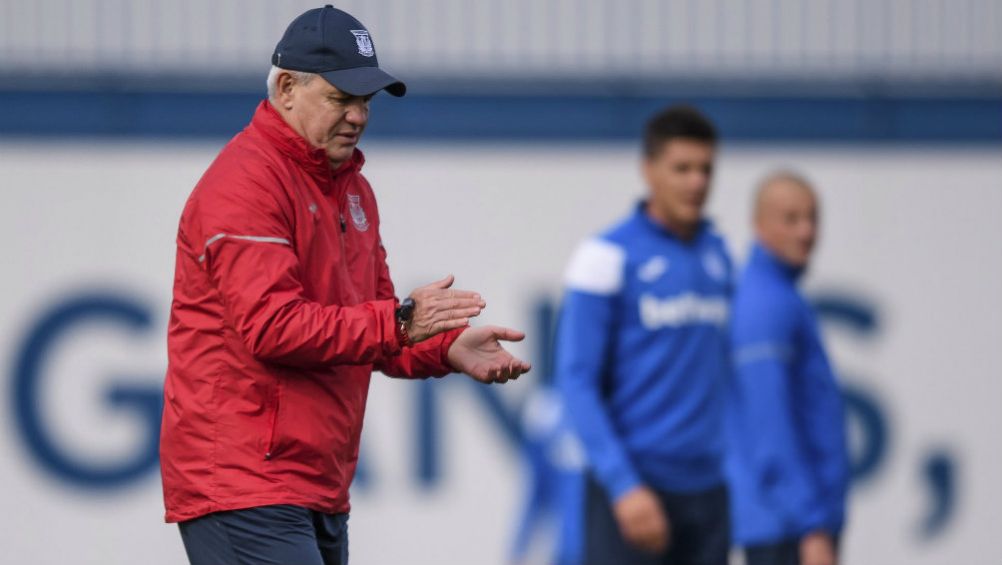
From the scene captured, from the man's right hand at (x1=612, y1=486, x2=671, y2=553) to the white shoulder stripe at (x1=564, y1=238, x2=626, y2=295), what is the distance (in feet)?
2.38

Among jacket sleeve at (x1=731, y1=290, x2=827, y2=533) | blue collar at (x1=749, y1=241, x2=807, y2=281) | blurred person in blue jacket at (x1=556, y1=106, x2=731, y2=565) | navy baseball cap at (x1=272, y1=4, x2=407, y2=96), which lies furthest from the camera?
blue collar at (x1=749, y1=241, x2=807, y2=281)

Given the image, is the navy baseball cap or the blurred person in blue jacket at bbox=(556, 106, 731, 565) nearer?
the navy baseball cap

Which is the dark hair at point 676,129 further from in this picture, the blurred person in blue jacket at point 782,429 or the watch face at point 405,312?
the watch face at point 405,312

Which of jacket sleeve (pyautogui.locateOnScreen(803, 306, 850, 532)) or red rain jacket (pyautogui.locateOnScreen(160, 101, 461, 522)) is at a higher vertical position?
red rain jacket (pyautogui.locateOnScreen(160, 101, 461, 522))

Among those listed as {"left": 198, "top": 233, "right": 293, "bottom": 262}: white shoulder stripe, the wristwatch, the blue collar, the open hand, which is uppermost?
{"left": 198, "top": 233, "right": 293, "bottom": 262}: white shoulder stripe

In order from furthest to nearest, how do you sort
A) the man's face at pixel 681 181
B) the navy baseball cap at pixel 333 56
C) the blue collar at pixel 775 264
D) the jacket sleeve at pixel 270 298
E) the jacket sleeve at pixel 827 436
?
the blue collar at pixel 775 264 < the jacket sleeve at pixel 827 436 < the man's face at pixel 681 181 < the navy baseball cap at pixel 333 56 < the jacket sleeve at pixel 270 298

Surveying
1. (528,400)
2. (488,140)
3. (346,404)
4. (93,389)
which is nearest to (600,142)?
(488,140)

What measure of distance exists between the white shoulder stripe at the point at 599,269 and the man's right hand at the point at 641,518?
727 millimetres

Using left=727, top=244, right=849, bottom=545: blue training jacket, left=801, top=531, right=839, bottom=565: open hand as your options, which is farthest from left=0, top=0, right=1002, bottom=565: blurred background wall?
left=801, top=531, right=839, bottom=565: open hand

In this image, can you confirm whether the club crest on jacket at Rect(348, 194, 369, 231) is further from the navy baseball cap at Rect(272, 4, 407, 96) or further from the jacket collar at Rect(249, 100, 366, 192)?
the navy baseball cap at Rect(272, 4, 407, 96)

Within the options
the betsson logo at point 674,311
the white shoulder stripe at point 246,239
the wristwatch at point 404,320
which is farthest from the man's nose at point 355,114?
the betsson logo at point 674,311

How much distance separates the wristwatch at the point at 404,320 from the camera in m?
4.07

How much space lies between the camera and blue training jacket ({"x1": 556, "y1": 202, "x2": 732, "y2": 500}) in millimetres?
6281

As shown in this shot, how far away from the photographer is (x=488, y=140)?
30.7ft
